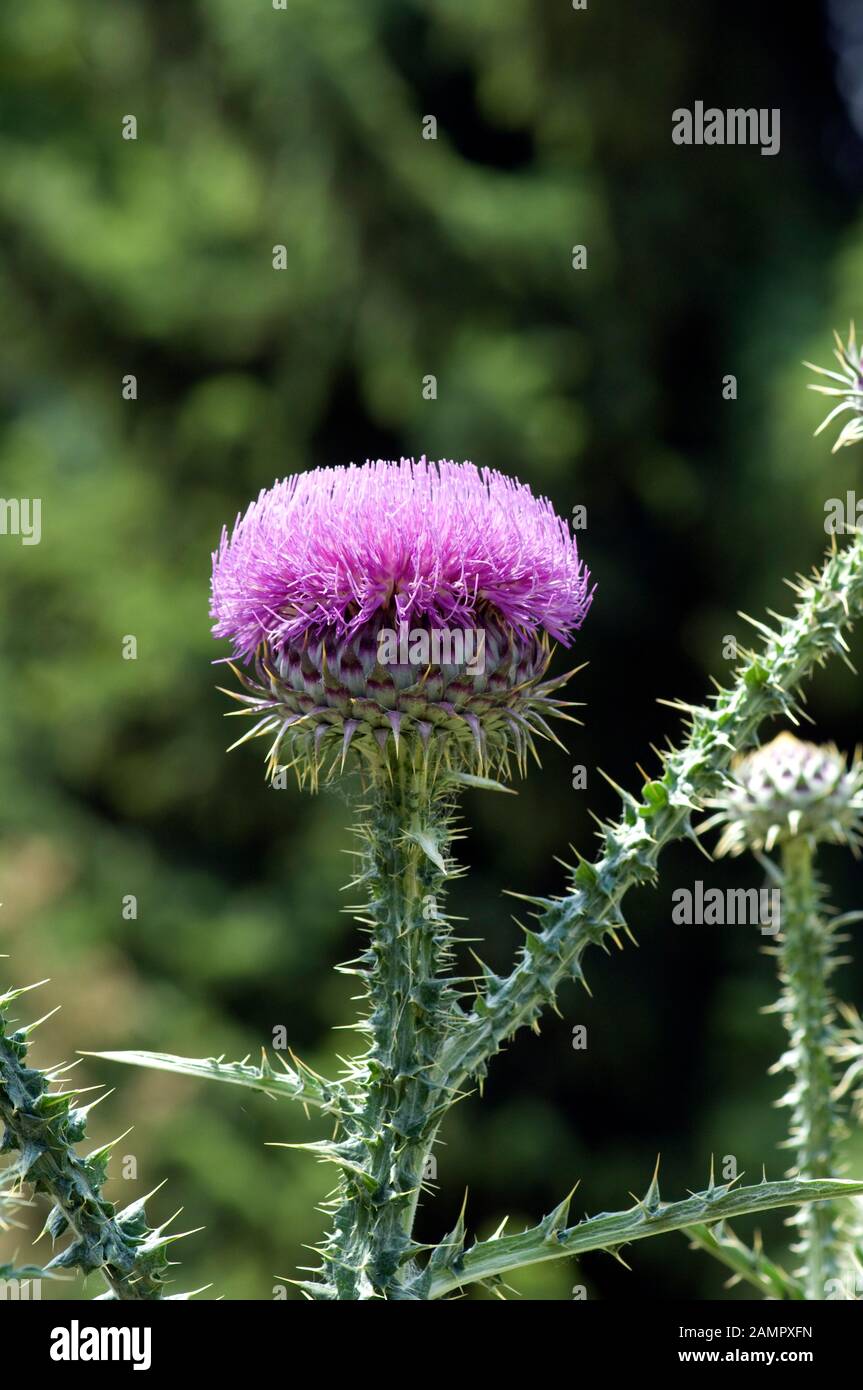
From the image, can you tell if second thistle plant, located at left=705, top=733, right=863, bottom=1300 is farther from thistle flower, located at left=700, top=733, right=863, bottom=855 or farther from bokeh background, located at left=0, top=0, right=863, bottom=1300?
bokeh background, located at left=0, top=0, right=863, bottom=1300

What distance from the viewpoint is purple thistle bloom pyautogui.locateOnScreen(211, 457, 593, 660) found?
8.80ft

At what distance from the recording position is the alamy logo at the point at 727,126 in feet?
37.0

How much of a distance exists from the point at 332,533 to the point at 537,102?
30.8 feet

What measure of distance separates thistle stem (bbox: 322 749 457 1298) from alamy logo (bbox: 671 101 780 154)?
9.42 meters

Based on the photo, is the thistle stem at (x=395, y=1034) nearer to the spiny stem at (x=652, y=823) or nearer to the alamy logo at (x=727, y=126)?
the spiny stem at (x=652, y=823)

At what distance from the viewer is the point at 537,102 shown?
36.5ft

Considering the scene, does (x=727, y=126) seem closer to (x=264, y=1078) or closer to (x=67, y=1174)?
(x=264, y=1078)

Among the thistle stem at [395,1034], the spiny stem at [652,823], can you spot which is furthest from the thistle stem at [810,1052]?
the thistle stem at [395,1034]

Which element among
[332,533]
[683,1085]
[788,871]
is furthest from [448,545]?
[683,1085]

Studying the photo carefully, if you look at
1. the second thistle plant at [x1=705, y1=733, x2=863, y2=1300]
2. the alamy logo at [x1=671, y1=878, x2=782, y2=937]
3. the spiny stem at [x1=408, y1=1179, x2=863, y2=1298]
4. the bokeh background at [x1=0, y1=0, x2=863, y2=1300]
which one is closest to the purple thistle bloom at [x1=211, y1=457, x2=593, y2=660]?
the second thistle plant at [x1=705, y1=733, x2=863, y2=1300]

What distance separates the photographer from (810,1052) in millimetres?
3441
